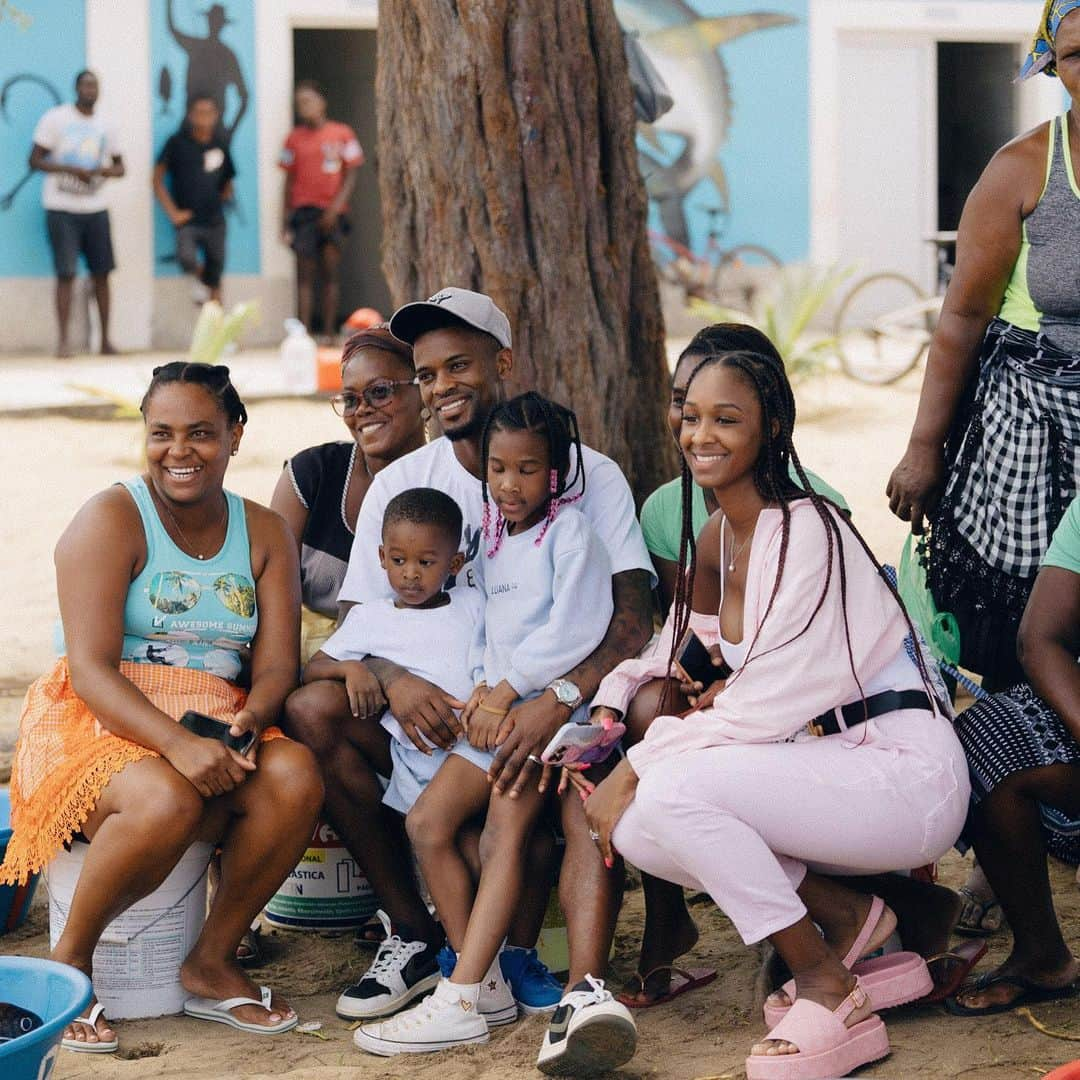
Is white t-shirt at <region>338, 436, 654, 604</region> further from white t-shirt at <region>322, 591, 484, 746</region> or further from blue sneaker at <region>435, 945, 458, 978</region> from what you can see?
blue sneaker at <region>435, 945, 458, 978</region>

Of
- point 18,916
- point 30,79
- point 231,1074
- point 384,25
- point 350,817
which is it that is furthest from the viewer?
point 30,79

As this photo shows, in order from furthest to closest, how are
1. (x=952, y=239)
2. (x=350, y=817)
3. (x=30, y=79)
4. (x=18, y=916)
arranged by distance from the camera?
(x=30, y=79), (x=952, y=239), (x=18, y=916), (x=350, y=817)

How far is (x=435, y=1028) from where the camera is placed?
9.98ft

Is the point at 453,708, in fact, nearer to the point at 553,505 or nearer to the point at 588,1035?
the point at 553,505

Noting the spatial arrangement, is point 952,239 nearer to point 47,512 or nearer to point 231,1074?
point 47,512

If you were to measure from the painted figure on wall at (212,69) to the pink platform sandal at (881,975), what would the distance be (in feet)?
39.2

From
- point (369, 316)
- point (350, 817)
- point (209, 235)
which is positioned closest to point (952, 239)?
point (369, 316)

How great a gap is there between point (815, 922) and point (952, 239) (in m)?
7.54

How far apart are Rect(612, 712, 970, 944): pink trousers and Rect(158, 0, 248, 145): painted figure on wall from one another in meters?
11.9

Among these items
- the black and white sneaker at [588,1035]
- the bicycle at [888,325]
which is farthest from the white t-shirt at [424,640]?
the bicycle at [888,325]

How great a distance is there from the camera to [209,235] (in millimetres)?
13734

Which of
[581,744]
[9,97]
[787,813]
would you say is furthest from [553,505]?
[9,97]

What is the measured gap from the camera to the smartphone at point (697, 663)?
3.26 metres

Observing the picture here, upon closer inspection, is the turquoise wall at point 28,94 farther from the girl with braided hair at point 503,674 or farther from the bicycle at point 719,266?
the girl with braided hair at point 503,674
